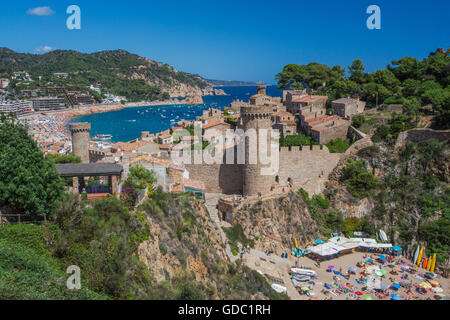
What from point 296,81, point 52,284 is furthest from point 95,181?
point 296,81

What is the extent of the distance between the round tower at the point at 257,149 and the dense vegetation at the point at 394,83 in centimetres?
1629

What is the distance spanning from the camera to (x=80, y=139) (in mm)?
21516

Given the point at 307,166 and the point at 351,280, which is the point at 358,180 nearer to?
the point at 307,166

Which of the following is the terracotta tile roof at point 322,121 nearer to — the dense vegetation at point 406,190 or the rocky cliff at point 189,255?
the dense vegetation at point 406,190

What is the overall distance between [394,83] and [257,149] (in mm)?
25752

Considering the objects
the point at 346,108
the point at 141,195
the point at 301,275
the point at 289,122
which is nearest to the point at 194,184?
the point at 141,195

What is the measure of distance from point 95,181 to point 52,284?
8404 millimetres

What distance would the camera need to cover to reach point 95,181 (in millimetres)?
16766

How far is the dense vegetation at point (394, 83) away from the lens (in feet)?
100

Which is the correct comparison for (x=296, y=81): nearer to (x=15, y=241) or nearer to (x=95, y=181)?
(x=95, y=181)
